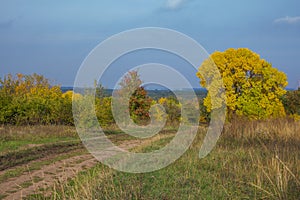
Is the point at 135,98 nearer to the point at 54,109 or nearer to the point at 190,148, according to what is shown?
the point at 54,109

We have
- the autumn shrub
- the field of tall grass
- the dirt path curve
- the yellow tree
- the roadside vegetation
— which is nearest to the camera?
the field of tall grass

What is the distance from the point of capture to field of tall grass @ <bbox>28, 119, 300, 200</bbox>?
208 inches

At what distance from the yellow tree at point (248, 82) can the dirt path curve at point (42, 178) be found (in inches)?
529

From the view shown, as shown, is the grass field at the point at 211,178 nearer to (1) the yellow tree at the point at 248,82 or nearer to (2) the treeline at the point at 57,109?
(2) the treeline at the point at 57,109

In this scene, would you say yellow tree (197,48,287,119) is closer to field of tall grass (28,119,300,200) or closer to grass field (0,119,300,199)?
grass field (0,119,300,199)

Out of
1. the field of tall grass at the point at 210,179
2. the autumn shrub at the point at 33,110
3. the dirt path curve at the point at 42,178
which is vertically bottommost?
the dirt path curve at the point at 42,178

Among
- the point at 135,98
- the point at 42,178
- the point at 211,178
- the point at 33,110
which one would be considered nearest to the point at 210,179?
the point at 211,178

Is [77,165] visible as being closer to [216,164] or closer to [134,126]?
[216,164]

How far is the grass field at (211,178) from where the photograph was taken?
209 inches

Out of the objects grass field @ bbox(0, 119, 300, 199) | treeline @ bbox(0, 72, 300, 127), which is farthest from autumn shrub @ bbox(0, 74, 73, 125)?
grass field @ bbox(0, 119, 300, 199)

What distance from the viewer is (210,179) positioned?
6.59 m

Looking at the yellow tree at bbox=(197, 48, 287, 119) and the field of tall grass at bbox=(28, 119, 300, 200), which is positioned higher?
the yellow tree at bbox=(197, 48, 287, 119)

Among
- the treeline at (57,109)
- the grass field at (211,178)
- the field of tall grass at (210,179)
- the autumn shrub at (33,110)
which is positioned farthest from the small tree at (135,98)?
the field of tall grass at (210,179)

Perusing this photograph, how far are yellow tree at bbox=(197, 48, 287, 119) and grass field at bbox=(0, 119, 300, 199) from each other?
447 inches
